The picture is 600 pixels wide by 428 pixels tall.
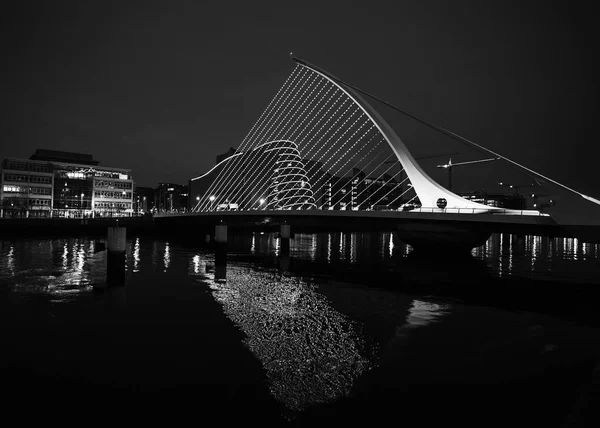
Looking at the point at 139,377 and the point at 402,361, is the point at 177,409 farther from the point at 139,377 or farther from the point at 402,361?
the point at 402,361

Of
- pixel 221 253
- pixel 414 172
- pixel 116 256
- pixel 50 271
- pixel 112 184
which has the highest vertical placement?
pixel 112 184

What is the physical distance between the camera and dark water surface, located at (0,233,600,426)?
7.26 meters

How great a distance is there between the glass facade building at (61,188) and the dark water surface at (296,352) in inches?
3102

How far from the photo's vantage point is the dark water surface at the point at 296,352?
23.8 feet

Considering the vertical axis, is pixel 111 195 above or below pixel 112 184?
below

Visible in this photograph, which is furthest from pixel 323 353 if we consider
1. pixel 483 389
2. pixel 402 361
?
pixel 483 389

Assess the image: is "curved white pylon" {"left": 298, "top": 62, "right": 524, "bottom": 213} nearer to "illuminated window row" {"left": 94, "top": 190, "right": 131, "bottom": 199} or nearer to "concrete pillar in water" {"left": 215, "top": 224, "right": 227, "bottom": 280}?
"concrete pillar in water" {"left": 215, "top": 224, "right": 227, "bottom": 280}

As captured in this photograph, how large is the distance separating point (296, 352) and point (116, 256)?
473 inches

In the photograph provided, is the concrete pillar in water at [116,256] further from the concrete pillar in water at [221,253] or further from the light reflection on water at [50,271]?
the concrete pillar in water at [221,253]

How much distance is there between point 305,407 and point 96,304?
11135mm

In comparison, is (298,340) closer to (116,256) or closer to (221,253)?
(116,256)

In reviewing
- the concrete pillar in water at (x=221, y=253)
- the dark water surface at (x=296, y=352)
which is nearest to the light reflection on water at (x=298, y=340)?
the dark water surface at (x=296, y=352)

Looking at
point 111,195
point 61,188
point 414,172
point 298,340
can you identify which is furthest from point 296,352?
point 111,195

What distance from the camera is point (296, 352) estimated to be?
400 inches
